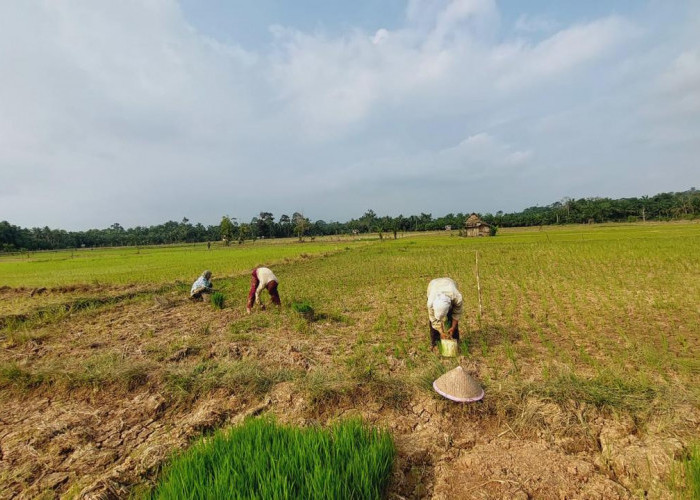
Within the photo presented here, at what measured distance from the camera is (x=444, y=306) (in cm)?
505

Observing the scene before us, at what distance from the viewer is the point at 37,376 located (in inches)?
188

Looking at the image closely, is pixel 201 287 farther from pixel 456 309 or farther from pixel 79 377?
pixel 456 309

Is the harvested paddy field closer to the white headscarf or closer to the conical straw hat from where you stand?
the conical straw hat

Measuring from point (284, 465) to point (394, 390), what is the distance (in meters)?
1.90

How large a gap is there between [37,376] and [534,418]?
21.7ft

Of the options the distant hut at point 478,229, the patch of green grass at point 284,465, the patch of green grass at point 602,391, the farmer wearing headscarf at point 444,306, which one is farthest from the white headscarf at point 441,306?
the distant hut at point 478,229

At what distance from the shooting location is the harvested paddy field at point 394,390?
108 inches

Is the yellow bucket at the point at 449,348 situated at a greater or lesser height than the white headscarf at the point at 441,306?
lesser

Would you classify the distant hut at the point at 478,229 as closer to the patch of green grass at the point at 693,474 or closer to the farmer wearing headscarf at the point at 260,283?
the farmer wearing headscarf at the point at 260,283

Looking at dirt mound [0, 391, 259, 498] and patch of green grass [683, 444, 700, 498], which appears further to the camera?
dirt mound [0, 391, 259, 498]

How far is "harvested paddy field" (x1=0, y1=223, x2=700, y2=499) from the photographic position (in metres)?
2.75

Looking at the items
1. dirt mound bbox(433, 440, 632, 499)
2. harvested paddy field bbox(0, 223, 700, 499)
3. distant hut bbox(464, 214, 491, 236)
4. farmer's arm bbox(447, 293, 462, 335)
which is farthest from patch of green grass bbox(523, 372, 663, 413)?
distant hut bbox(464, 214, 491, 236)

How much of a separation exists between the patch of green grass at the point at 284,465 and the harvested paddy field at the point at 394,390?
0.33 metres

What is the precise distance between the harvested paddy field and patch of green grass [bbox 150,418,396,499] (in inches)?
12.9
